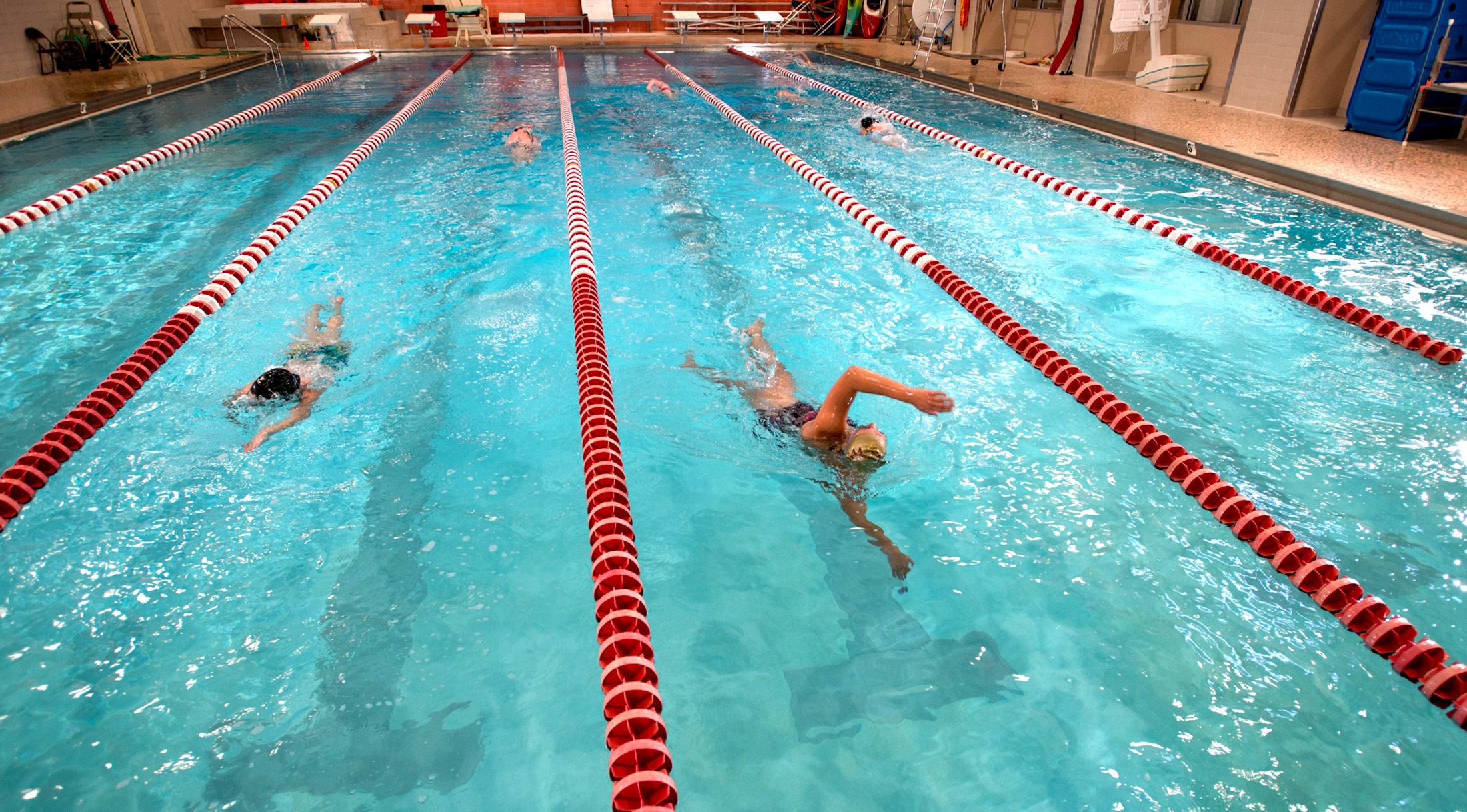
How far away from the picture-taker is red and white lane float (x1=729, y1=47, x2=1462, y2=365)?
4148mm

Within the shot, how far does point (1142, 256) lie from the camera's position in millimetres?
5727

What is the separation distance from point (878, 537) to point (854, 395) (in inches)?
22.5

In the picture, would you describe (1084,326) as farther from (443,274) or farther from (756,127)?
(756,127)

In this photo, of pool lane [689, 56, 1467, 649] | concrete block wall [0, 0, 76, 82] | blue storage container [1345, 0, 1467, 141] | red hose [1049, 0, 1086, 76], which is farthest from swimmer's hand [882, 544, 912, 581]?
concrete block wall [0, 0, 76, 82]

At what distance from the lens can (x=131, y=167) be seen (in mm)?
7410

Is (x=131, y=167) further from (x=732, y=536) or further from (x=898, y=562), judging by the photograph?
(x=898, y=562)

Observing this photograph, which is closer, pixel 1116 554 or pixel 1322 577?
pixel 1322 577

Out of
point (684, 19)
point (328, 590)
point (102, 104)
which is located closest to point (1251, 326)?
point (328, 590)

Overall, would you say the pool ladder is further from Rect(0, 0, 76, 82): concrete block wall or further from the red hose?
Rect(0, 0, 76, 82): concrete block wall

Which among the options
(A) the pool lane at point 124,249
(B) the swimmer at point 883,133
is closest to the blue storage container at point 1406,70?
(B) the swimmer at point 883,133

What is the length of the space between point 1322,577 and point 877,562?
1.42 m

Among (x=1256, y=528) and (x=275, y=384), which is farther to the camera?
(x=275, y=384)

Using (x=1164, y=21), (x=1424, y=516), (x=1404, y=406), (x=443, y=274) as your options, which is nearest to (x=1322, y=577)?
(x=1424, y=516)

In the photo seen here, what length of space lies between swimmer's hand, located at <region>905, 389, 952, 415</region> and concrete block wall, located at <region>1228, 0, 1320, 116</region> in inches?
365
